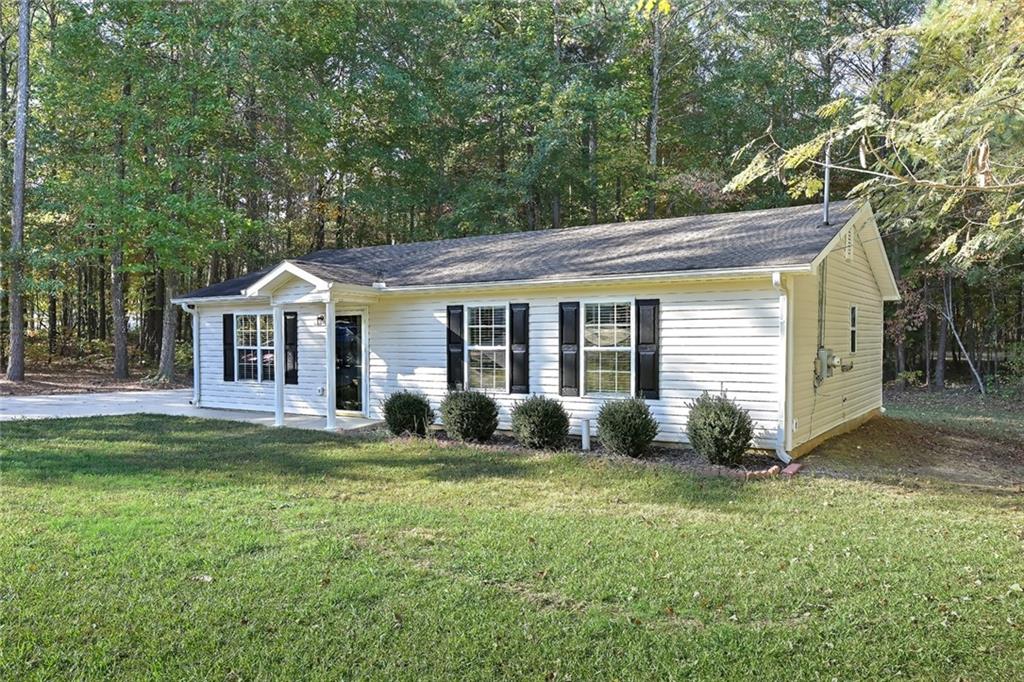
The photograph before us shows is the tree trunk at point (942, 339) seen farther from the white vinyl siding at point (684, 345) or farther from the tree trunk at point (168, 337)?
the tree trunk at point (168, 337)

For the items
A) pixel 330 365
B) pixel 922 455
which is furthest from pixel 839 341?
pixel 330 365

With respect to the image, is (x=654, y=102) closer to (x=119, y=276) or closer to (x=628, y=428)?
(x=628, y=428)

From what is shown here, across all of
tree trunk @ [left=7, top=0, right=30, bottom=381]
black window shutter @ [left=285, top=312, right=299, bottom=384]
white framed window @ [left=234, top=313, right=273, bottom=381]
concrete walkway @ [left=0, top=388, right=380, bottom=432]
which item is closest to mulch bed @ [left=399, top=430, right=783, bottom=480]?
concrete walkway @ [left=0, top=388, right=380, bottom=432]

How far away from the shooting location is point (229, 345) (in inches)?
486

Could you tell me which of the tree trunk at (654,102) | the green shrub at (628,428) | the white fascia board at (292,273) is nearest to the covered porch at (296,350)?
the white fascia board at (292,273)

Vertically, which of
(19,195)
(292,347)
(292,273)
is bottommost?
(292,347)

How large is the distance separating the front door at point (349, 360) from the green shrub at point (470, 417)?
2879 mm

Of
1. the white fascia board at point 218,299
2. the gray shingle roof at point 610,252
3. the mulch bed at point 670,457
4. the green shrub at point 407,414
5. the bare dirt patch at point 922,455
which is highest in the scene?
the gray shingle roof at point 610,252

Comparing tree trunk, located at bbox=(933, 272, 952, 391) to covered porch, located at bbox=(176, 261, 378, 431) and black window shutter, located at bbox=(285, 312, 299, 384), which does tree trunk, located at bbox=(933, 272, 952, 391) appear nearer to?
covered porch, located at bbox=(176, 261, 378, 431)

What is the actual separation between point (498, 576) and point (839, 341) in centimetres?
740

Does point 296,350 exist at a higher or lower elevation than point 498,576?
higher

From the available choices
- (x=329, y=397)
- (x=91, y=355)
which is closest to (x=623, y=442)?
(x=329, y=397)

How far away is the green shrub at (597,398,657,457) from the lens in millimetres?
7664

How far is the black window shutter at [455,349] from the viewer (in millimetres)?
9805
